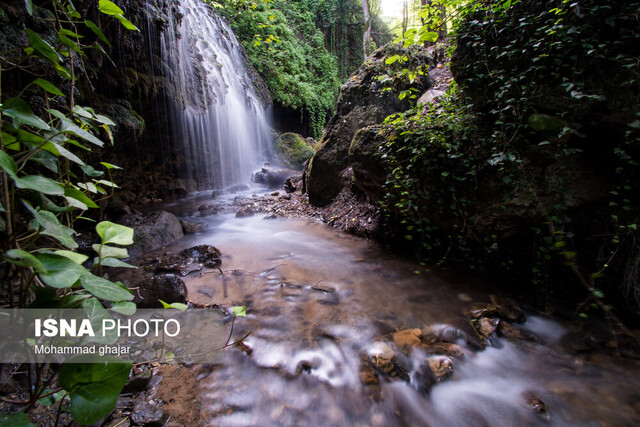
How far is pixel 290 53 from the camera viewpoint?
13000 millimetres

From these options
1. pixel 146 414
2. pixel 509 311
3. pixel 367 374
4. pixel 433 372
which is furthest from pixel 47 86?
pixel 509 311

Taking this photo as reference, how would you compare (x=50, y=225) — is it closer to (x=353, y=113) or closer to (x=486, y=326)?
(x=486, y=326)

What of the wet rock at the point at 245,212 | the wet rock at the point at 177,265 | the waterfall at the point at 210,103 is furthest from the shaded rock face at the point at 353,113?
the waterfall at the point at 210,103

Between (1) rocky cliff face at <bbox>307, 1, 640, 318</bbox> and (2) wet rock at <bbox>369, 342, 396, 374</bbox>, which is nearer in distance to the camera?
(2) wet rock at <bbox>369, 342, 396, 374</bbox>

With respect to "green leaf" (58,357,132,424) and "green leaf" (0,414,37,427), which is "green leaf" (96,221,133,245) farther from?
"green leaf" (0,414,37,427)

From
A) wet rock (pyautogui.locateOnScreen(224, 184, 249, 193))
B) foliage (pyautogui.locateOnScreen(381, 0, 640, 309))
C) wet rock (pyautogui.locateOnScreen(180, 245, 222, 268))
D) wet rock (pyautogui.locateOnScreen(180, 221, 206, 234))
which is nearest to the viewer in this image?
foliage (pyautogui.locateOnScreen(381, 0, 640, 309))

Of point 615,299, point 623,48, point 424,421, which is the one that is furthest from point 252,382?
point 623,48

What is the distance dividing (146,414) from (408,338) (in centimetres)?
190

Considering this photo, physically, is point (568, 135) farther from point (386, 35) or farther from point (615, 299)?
point (386, 35)

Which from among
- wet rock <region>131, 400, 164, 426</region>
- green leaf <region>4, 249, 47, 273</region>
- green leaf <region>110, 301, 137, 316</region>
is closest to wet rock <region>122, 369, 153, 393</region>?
wet rock <region>131, 400, 164, 426</region>

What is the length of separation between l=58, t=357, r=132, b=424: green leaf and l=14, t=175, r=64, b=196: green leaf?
48 centimetres

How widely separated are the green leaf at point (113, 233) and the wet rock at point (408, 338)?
82.0 inches

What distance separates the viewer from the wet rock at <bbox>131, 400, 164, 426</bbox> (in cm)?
148

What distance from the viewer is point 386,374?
1981 mm
